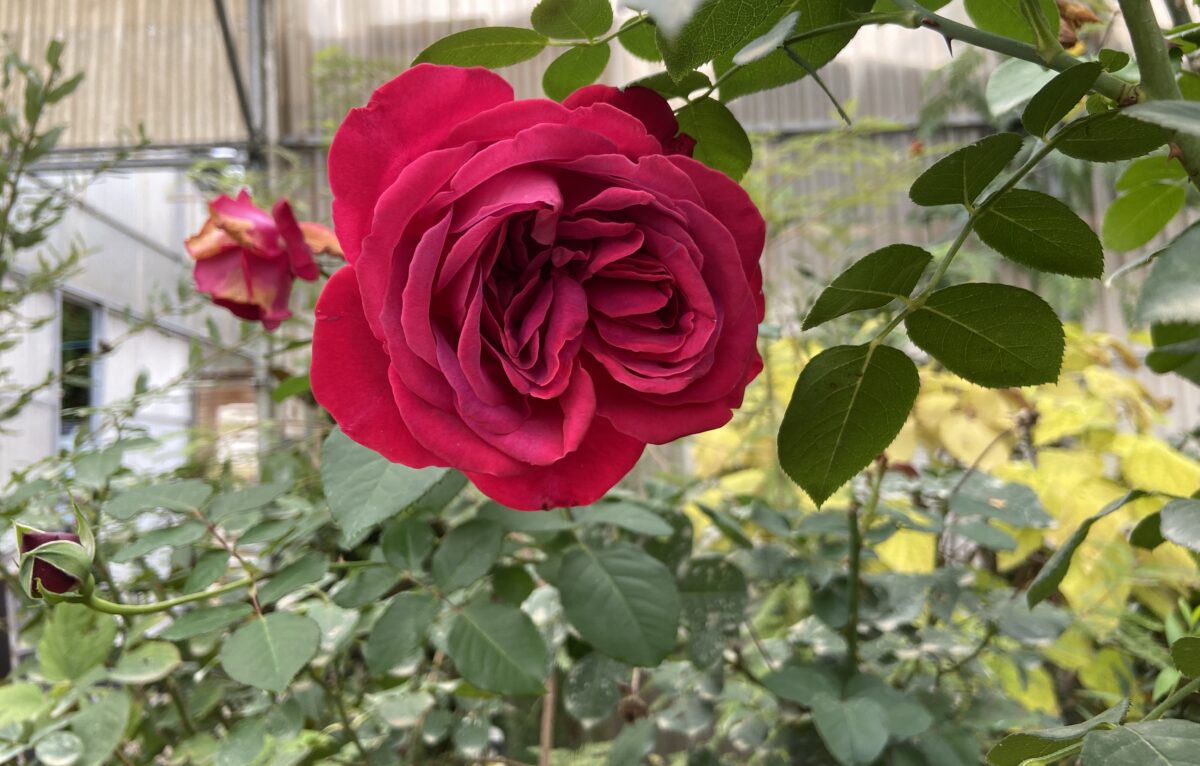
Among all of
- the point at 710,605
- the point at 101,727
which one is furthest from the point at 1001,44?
the point at 101,727

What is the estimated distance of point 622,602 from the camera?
0.36 metres

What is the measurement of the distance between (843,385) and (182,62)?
2.54 meters

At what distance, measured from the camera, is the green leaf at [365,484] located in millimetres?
264

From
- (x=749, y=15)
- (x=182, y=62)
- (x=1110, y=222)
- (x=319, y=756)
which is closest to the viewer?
(x=749, y=15)

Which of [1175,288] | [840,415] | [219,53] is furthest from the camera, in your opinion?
[219,53]

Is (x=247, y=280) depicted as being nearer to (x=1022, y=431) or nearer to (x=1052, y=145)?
(x=1052, y=145)

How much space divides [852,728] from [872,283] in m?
0.24

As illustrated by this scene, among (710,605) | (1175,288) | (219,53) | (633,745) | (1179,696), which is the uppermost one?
(219,53)

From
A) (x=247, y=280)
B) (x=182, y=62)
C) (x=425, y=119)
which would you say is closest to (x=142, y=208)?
(x=182, y=62)

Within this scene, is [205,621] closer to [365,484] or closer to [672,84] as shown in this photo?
[365,484]

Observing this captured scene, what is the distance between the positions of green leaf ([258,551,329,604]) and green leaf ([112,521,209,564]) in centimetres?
5

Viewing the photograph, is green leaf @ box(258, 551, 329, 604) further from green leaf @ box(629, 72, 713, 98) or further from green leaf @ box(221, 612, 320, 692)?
green leaf @ box(629, 72, 713, 98)

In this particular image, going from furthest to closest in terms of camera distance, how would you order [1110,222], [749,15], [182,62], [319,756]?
[182,62] < [319,756] < [1110,222] < [749,15]

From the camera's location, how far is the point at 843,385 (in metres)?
0.21
